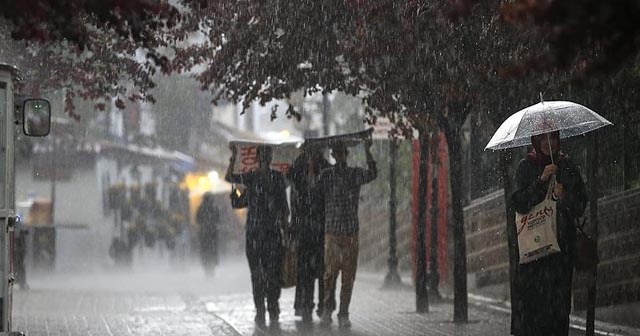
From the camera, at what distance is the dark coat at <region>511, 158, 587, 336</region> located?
9.27 m

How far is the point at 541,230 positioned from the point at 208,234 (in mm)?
16821

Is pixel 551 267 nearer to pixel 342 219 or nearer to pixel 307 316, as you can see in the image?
pixel 342 219

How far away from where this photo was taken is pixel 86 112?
3972 cm

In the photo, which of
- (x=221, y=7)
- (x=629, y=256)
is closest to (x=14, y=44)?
(x=221, y=7)

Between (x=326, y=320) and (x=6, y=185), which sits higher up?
(x=6, y=185)

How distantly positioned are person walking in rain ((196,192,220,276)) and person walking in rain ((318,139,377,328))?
442 inches

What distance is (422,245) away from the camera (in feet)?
53.9

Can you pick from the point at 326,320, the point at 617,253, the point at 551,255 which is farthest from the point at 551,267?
the point at 326,320

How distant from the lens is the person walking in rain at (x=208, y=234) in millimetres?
25078

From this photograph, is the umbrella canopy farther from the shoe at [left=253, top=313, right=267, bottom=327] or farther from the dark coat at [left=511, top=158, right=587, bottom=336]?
the shoe at [left=253, top=313, right=267, bottom=327]

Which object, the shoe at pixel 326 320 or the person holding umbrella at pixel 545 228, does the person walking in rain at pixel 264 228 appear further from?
the person holding umbrella at pixel 545 228

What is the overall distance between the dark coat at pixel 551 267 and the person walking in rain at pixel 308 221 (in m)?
5.06

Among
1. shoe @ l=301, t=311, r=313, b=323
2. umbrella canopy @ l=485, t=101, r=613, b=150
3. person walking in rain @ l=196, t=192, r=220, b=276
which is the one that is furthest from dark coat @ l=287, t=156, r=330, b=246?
person walking in rain @ l=196, t=192, r=220, b=276

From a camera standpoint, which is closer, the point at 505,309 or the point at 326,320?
the point at 326,320
